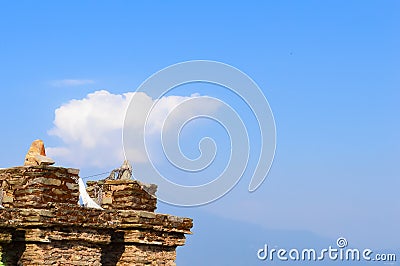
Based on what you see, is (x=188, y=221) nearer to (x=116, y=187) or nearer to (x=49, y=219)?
(x=116, y=187)

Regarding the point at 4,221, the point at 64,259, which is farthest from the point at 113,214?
the point at 4,221

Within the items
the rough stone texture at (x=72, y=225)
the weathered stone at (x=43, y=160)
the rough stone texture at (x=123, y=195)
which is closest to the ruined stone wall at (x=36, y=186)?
the rough stone texture at (x=72, y=225)

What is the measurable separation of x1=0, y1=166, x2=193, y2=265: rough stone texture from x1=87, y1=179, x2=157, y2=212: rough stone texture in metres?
0.02

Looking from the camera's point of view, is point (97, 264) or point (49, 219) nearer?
point (49, 219)

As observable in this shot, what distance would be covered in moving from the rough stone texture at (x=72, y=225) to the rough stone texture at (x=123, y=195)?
2 centimetres

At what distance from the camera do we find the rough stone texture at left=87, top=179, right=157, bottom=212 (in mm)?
16625

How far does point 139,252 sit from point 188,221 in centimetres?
156

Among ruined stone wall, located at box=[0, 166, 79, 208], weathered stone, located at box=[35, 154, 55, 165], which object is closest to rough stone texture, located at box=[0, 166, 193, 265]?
ruined stone wall, located at box=[0, 166, 79, 208]

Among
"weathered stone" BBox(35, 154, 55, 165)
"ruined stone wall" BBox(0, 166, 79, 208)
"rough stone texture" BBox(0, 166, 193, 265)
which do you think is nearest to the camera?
"rough stone texture" BBox(0, 166, 193, 265)

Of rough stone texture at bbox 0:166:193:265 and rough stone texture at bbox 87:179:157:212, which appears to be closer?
rough stone texture at bbox 0:166:193:265

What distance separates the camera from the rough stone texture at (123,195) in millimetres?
16625

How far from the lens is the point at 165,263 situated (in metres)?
16.6

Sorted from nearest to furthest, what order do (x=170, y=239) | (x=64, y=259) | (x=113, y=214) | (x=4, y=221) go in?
(x=4, y=221), (x=64, y=259), (x=113, y=214), (x=170, y=239)

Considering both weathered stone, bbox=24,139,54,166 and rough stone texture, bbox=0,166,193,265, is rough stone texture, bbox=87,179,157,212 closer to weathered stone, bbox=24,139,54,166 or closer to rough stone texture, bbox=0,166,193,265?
rough stone texture, bbox=0,166,193,265
